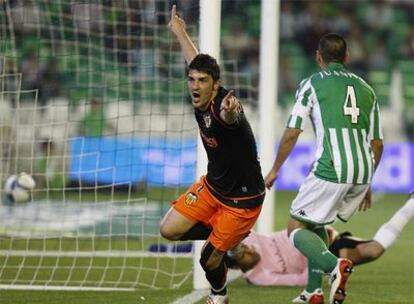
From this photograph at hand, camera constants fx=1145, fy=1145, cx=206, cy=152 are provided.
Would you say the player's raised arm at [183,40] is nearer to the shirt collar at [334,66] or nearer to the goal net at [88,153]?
the shirt collar at [334,66]

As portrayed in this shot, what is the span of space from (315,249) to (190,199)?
93 cm

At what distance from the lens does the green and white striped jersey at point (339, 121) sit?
26.0ft

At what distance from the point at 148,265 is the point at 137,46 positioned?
3.41m

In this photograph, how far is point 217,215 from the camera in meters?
7.59

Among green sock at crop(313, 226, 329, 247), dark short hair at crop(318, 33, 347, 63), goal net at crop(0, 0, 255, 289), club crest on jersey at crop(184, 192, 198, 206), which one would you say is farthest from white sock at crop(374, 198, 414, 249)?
club crest on jersey at crop(184, 192, 198, 206)

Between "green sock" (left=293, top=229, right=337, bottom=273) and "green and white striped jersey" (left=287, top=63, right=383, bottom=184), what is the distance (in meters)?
0.42

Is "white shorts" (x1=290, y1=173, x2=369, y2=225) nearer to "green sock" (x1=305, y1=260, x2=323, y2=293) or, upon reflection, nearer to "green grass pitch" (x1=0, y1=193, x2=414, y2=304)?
"green sock" (x1=305, y1=260, x2=323, y2=293)

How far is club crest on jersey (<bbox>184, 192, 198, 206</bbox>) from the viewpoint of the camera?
7637 millimetres

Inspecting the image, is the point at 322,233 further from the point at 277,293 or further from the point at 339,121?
the point at 339,121

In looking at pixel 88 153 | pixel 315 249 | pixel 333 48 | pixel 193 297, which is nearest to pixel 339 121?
pixel 333 48

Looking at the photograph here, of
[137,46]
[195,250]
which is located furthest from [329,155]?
[137,46]

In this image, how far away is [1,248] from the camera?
11438 mm

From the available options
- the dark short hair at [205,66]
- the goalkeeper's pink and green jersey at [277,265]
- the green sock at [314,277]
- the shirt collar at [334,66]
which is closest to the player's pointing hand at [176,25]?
the dark short hair at [205,66]

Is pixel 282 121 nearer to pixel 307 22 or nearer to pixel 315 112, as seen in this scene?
pixel 307 22
